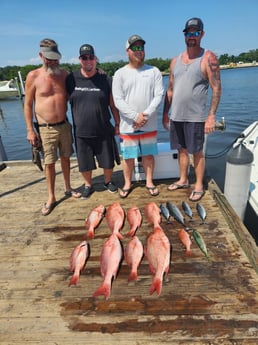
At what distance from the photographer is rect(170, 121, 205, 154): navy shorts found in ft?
11.3

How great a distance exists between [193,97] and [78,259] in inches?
92.8

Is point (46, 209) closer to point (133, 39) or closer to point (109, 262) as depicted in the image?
point (109, 262)

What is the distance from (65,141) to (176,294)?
2450mm

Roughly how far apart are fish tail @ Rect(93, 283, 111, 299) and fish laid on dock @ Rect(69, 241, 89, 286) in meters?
0.26

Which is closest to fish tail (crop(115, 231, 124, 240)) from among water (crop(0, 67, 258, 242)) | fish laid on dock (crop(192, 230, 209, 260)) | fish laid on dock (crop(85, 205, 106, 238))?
fish laid on dock (crop(85, 205, 106, 238))

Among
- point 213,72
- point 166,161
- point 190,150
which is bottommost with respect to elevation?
point 166,161

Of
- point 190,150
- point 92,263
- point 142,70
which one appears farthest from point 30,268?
point 142,70

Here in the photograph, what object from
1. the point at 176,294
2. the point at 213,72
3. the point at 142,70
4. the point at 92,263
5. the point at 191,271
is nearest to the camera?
the point at 176,294

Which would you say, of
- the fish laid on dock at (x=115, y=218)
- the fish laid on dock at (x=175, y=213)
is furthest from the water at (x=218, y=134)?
the fish laid on dock at (x=115, y=218)

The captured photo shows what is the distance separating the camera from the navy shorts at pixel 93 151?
3.74 meters

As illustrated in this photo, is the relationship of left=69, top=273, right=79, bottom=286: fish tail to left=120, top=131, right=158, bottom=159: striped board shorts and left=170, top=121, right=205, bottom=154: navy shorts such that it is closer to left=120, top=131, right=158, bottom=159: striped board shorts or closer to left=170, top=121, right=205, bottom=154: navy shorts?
left=120, top=131, right=158, bottom=159: striped board shorts

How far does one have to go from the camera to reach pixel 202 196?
3.76m

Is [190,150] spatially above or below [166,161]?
above

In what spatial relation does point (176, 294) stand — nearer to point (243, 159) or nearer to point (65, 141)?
point (243, 159)
